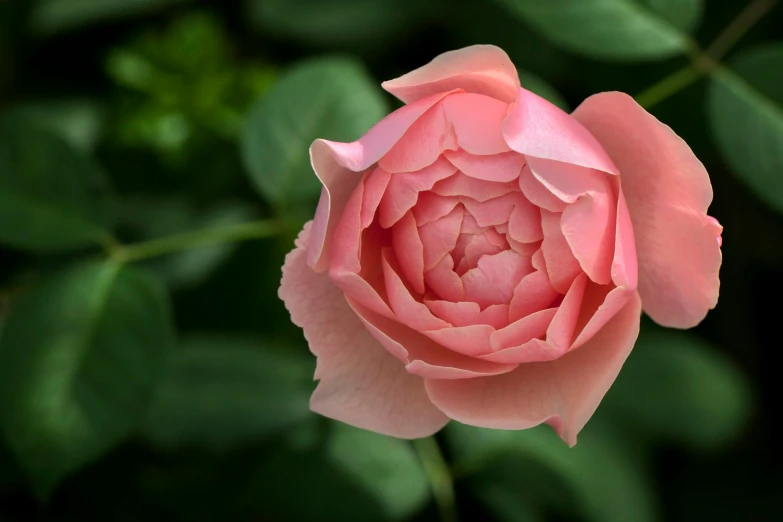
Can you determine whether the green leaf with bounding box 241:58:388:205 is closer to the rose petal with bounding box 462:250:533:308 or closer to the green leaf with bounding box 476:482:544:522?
the rose petal with bounding box 462:250:533:308

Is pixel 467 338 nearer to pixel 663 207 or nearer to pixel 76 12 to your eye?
pixel 663 207

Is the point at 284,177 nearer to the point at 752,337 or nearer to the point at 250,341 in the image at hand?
the point at 250,341

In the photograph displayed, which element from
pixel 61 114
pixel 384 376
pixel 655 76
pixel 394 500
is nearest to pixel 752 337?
pixel 655 76

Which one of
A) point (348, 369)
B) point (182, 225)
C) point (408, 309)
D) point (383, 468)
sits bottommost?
point (182, 225)

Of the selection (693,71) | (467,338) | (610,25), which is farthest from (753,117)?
(467,338)

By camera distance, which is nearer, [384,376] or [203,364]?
[384,376]

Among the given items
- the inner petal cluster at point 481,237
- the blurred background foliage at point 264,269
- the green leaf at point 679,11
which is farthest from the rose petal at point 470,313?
the green leaf at point 679,11

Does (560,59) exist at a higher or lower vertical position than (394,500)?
higher
